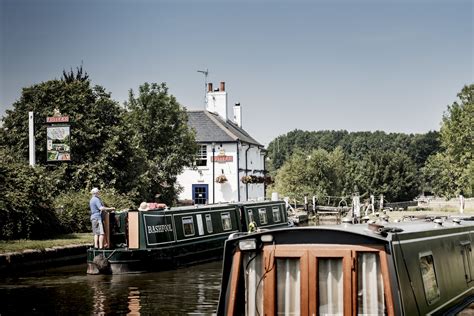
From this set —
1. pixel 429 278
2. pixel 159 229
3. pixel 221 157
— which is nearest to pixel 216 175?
pixel 221 157

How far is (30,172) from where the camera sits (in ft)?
79.6

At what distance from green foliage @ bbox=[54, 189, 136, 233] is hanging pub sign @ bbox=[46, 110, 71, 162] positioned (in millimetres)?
1546

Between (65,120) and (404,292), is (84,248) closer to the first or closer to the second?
(65,120)

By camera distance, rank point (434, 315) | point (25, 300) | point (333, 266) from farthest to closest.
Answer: point (25, 300)
point (434, 315)
point (333, 266)

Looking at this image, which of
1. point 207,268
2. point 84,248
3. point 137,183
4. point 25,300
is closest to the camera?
point 25,300

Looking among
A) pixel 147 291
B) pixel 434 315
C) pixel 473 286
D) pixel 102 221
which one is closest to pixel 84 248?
pixel 102 221

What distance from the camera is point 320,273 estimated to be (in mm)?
7168

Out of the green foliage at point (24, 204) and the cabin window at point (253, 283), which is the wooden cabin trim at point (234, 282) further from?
the green foliage at point (24, 204)

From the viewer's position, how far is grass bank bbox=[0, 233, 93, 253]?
66.2 feet

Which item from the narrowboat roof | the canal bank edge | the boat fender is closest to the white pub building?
the canal bank edge

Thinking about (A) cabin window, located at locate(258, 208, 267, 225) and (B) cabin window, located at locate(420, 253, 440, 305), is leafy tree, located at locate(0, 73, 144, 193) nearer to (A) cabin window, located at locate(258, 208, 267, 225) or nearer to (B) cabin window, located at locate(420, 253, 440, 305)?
(A) cabin window, located at locate(258, 208, 267, 225)

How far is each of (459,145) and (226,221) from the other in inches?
1375

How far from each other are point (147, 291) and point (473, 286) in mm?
7875

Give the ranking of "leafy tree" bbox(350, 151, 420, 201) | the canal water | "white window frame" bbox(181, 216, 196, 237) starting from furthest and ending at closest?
"leafy tree" bbox(350, 151, 420, 201), "white window frame" bbox(181, 216, 196, 237), the canal water
